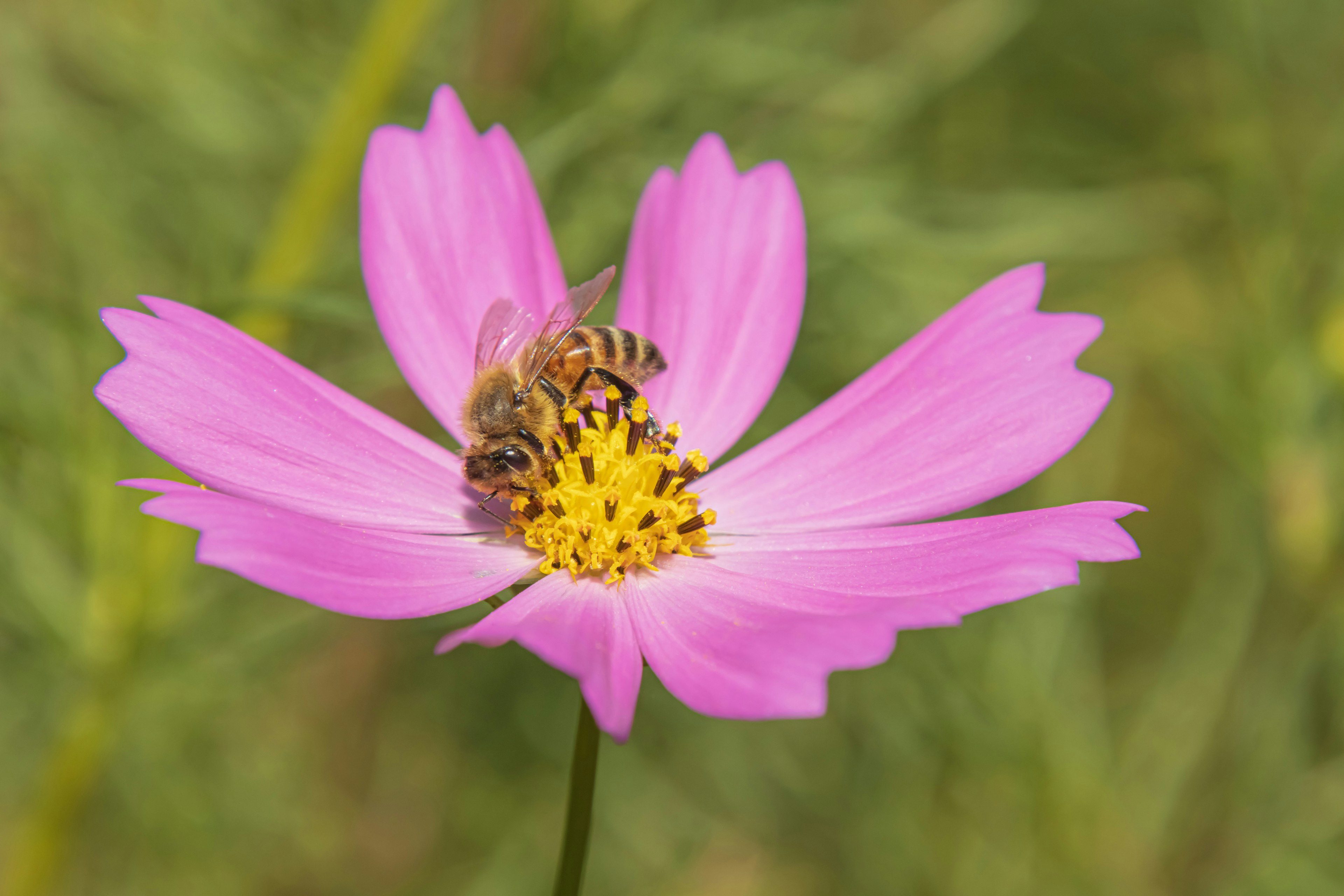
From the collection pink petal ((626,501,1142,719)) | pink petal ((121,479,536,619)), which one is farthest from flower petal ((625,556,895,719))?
pink petal ((121,479,536,619))

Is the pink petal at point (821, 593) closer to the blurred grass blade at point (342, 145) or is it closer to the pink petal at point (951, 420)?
the pink petal at point (951, 420)

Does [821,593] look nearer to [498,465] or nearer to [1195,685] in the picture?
[498,465]

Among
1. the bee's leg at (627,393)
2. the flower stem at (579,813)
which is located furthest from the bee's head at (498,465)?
the flower stem at (579,813)

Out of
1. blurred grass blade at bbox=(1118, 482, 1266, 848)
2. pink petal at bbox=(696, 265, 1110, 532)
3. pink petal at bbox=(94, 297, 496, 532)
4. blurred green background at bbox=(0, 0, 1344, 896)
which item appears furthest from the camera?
blurred grass blade at bbox=(1118, 482, 1266, 848)

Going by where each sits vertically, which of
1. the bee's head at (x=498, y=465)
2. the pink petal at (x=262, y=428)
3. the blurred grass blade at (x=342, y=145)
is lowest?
the pink petal at (x=262, y=428)

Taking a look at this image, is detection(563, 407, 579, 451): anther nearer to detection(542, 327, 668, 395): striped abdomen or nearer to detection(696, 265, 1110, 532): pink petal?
detection(542, 327, 668, 395): striped abdomen

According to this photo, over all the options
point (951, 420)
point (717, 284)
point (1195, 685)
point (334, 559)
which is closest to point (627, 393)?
point (717, 284)
